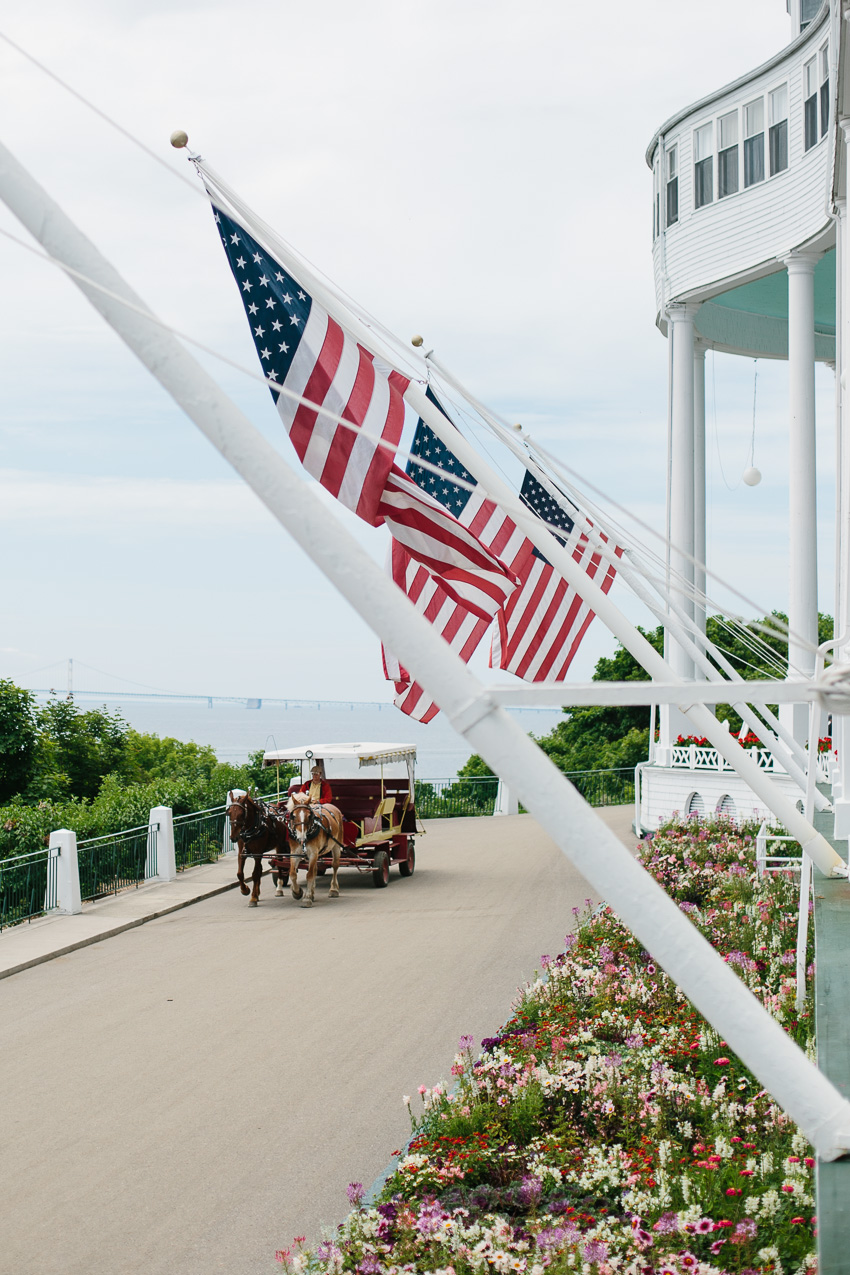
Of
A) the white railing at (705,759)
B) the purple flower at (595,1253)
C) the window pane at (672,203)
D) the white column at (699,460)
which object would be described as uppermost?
the window pane at (672,203)

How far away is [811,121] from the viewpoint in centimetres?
2053

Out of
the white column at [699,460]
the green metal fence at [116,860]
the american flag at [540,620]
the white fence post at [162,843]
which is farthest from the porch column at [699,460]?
the american flag at [540,620]

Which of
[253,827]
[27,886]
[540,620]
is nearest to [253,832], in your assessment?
[253,827]

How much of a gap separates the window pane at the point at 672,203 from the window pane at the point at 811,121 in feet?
10.9

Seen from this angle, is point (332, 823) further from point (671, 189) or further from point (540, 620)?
point (671, 189)

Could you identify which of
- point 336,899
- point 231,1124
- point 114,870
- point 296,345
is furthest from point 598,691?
point 114,870

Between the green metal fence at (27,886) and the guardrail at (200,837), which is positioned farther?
the guardrail at (200,837)

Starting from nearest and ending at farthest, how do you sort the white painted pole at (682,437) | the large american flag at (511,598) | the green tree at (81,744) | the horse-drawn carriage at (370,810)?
the large american flag at (511,598)
the horse-drawn carriage at (370,810)
the white painted pole at (682,437)
the green tree at (81,744)

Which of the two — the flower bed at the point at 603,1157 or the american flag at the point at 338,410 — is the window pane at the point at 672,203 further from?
the american flag at the point at 338,410

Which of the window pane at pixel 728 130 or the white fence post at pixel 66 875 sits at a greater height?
the window pane at pixel 728 130

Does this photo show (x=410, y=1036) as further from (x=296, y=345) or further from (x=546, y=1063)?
(x=296, y=345)

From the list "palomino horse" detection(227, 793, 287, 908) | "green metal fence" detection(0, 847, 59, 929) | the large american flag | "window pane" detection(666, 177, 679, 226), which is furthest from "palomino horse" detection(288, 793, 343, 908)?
"window pane" detection(666, 177, 679, 226)

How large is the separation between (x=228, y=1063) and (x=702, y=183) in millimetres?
19461

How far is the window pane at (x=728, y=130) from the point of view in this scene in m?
22.3
